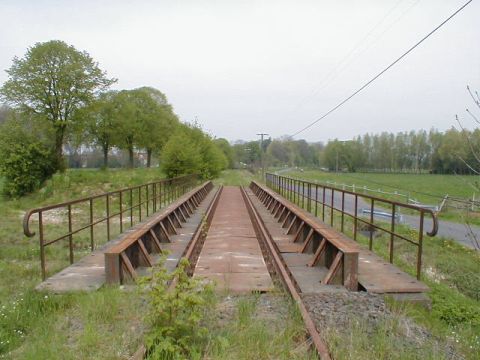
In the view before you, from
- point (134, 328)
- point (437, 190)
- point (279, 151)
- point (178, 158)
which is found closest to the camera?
point (134, 328)

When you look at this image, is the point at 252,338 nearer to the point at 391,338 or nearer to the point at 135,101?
the point at 391,338

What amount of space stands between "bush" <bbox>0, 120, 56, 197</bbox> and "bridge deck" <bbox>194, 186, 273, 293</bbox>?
3177cm

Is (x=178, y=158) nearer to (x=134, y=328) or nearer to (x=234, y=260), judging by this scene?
(x=234, y=260)

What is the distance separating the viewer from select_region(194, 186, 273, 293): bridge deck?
5548 millimetres

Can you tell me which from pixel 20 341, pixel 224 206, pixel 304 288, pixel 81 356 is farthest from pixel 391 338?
pixel 224 206

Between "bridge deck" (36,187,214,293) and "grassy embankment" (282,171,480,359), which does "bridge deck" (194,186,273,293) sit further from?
"grassy embankment" (282,171,480,359)

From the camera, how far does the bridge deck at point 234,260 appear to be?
555 cm

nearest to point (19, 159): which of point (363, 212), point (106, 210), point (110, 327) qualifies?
point (106, 210)

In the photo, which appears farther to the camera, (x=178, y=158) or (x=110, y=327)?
(x=178, y=158)

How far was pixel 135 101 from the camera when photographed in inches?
2199

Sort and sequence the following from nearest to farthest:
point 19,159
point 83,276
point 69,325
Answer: point 69,325 → point 83,276 → point 19,159

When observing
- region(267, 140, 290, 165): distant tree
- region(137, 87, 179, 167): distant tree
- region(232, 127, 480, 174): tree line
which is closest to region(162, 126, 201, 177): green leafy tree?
region(137, 87, 179, 167): distant tree

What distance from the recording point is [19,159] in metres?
36.4

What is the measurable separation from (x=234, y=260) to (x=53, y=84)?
3618cm
